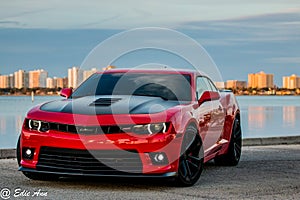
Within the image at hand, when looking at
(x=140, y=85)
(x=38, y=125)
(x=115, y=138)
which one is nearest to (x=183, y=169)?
(x=115, y=138)

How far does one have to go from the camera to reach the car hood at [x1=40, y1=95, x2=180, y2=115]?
26.5 feet

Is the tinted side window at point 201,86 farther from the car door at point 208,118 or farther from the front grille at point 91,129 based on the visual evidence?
the front grille at point 91,129

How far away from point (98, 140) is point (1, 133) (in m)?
26.3

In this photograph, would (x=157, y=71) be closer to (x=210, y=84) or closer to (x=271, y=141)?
(x=210, y=84)

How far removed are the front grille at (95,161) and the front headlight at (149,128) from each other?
0.26 metres

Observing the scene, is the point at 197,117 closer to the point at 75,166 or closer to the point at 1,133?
the point at 75,166

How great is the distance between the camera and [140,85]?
9.29 metres

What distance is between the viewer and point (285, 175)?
9695mm

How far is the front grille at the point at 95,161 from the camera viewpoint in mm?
7844

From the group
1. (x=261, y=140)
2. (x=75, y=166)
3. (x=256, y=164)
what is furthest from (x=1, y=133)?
(x=75, y=166)

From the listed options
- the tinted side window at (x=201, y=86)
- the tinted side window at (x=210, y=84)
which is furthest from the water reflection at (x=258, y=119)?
the tinted side window at (x=201, y=86)

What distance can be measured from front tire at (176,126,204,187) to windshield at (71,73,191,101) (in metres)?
0.71

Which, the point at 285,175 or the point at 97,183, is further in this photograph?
the point at 285,175

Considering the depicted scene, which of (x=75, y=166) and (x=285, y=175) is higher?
(x=75, y=166)
